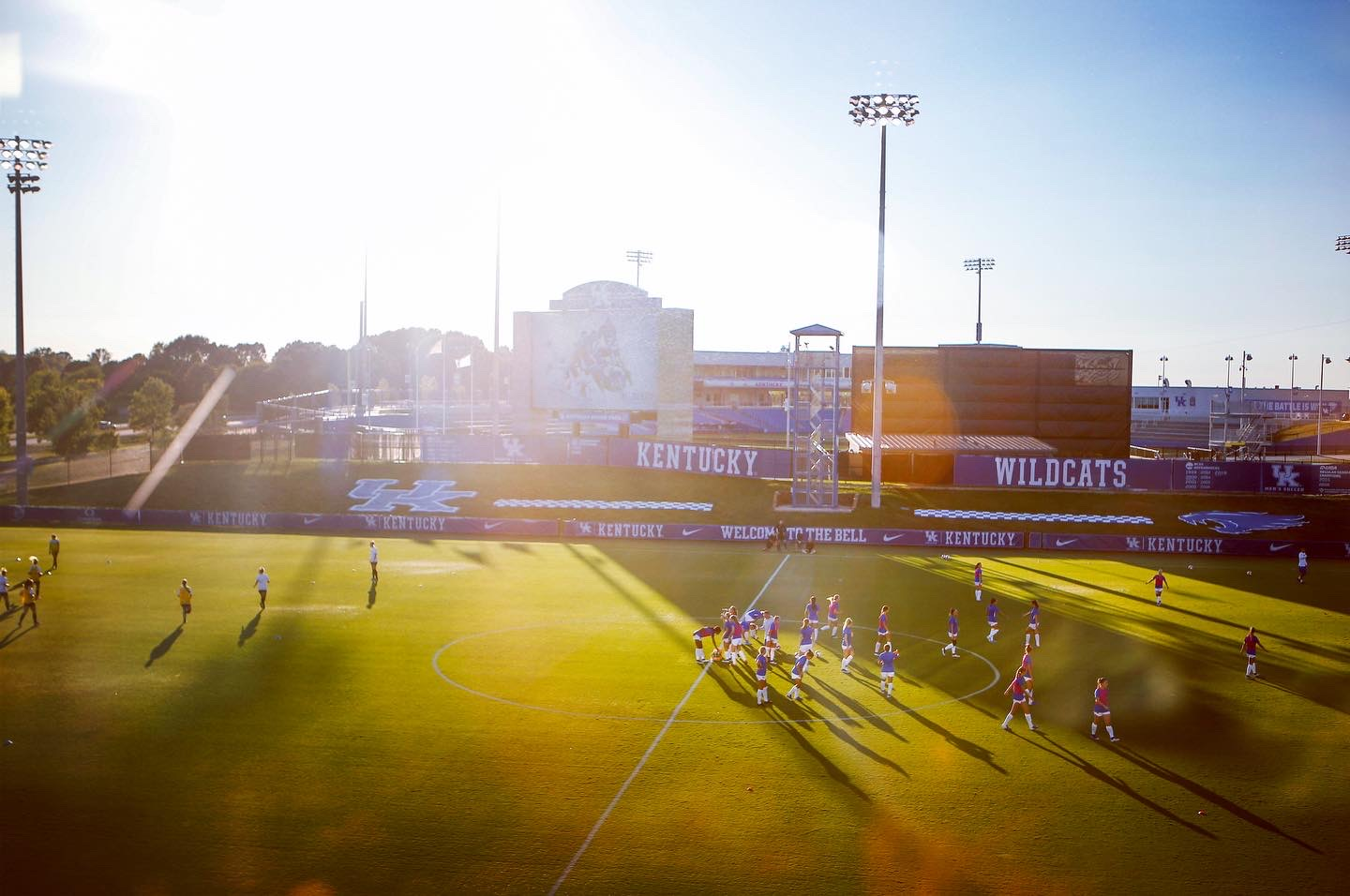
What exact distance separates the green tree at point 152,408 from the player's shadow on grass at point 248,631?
242 feet

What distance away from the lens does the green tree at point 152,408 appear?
95438 millimetres

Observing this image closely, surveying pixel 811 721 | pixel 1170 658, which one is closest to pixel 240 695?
pixel 811 721

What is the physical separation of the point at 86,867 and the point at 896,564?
1495 inches

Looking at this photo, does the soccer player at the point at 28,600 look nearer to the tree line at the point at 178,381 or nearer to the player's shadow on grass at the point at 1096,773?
the player's shadow on grass at the point at 1096,773

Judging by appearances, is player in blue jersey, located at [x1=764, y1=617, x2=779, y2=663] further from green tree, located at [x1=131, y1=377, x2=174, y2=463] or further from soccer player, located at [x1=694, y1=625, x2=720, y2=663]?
green tree, located at [x1=131, y1=377, x2=174, y2=463]

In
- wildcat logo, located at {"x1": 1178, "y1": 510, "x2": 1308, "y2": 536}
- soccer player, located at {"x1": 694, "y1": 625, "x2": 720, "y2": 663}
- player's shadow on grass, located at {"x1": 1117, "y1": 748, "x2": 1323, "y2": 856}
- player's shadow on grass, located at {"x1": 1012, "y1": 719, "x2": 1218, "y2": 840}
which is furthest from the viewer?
wildcat logo, located at {"x1": 1178, "y1": 510, "x2": 1308, "y2": 536}

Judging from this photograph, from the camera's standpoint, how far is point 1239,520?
183 feet

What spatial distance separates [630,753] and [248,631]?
16732 millimetres

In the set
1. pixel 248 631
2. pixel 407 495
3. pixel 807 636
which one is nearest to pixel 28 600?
pixel 248 631

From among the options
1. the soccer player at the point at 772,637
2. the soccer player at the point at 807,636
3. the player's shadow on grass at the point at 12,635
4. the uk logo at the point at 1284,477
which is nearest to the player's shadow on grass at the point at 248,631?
the player's shadow on grass at the point at 12,635

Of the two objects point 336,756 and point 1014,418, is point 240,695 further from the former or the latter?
point 1014,418

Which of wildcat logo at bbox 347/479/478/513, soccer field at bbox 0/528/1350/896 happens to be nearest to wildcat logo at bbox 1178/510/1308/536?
soccer field at bbox 0/528/1350/896

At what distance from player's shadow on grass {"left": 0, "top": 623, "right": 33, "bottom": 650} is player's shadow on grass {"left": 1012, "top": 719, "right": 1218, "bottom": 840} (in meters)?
29.7

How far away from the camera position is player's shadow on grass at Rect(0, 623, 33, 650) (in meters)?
28.3
